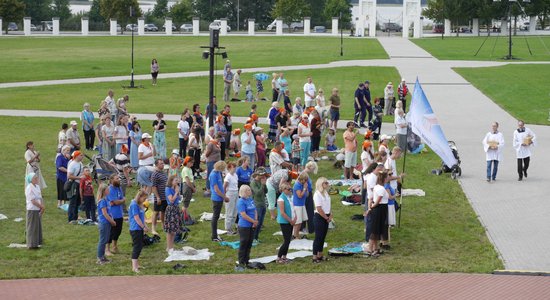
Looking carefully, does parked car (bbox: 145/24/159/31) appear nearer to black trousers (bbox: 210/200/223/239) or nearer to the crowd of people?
the crowd of people

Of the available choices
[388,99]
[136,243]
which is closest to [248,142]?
[136,243]

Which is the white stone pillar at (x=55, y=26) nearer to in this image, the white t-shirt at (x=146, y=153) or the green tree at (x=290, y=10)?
the green tree at (x=290, y=10)

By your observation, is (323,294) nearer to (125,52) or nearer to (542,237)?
(542,237)

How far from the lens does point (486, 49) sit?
2955 inches

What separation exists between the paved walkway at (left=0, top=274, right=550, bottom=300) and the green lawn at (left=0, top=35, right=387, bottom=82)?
3697 centimetres

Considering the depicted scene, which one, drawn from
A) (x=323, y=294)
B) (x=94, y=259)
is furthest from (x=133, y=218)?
(x=323, y=294)

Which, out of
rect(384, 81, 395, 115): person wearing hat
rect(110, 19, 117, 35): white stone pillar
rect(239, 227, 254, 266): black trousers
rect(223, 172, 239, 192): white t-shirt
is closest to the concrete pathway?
rect(384, 81, 395, 115): person wearing hat

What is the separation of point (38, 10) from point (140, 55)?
5867cm

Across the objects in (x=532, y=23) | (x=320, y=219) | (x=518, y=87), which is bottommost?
(x=320, y=219)

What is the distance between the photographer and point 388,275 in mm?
15641

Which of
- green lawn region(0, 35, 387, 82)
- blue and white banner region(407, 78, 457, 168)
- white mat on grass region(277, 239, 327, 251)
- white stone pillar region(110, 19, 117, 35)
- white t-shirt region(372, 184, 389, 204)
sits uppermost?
white stone pillar region(110, 19, 117, 35)

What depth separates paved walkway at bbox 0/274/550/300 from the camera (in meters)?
14.5

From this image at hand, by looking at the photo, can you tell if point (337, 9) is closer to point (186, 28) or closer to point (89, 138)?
point (186, 28)

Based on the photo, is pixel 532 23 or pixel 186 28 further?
pixel 186 28
